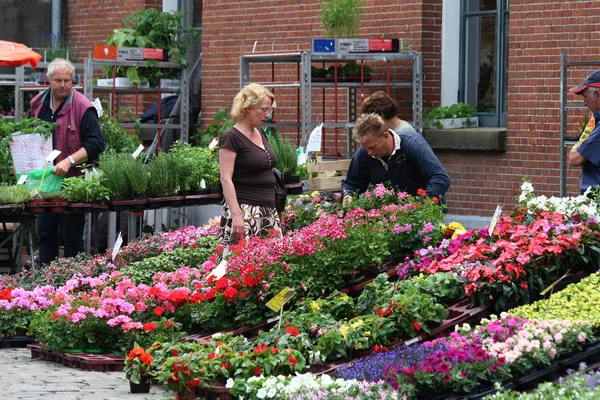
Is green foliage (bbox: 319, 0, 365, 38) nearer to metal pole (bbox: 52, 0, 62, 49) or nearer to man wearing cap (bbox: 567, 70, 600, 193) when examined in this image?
man wearing cap (bbox: 567, 70, 600, 193)

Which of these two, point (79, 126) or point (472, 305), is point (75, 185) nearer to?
point (79, 126)

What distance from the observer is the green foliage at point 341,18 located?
42.5 feet

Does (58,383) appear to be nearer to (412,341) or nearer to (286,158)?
(412,341)

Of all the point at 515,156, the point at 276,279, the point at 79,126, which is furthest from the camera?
the point at 515,156

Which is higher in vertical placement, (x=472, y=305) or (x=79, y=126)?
(x=79, y=126)

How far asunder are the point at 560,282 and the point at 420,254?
37.8 inches

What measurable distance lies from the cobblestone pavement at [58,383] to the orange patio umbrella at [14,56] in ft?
20.9

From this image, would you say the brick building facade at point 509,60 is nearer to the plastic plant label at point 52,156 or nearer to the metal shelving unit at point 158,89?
the metal shelving unit at point 158,89

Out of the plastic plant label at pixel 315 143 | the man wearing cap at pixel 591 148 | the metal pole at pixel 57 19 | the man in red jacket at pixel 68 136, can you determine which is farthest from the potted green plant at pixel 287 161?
the metal pole at pixel 57 19

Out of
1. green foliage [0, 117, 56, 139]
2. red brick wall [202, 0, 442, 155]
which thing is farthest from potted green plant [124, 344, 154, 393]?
red brick wall [202, 0, 442, 155]

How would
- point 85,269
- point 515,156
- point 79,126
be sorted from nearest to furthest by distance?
1. point 85,269
2. point 79,126
3. point 515,156

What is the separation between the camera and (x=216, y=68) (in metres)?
15.8

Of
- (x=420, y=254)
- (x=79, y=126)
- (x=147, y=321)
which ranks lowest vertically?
(x=147, y=321)

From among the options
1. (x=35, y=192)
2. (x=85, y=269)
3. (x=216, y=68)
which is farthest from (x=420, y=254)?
(x=216, y=68)
